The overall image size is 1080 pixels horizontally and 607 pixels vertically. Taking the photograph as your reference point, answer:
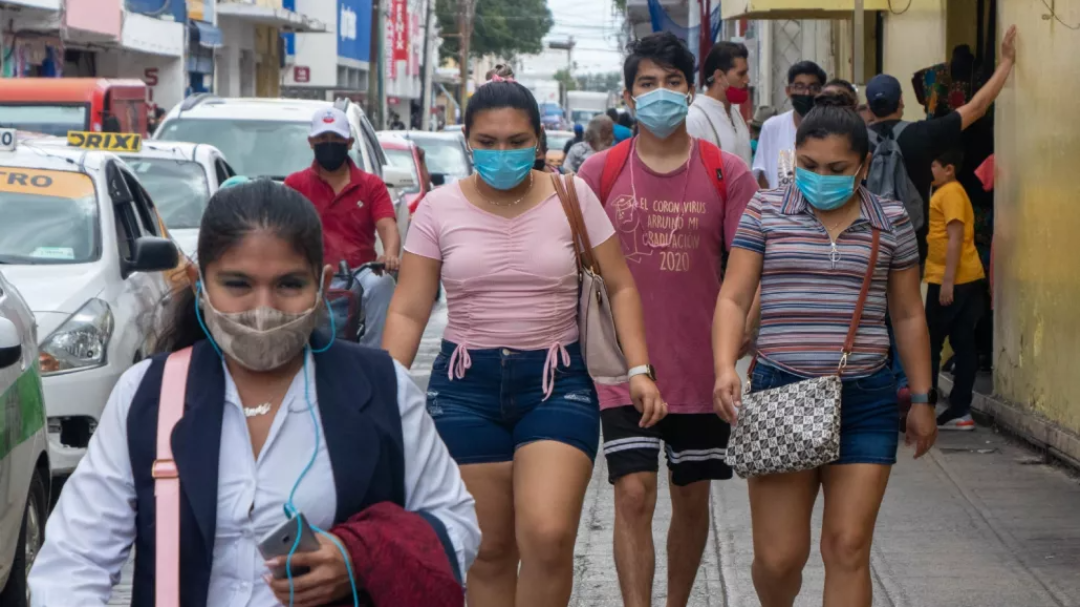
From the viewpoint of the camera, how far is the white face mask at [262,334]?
292 cm

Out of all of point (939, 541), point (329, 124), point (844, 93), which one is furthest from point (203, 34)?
point (939, 541)

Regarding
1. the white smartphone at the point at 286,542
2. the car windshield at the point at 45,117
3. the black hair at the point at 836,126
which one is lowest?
the white smartphone at the point at 286,542

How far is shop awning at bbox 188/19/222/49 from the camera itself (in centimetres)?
3731

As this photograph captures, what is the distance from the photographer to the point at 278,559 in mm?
2725

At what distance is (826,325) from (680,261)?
2.71 ft

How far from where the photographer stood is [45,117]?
17906mm

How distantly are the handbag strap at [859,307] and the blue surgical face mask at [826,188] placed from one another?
0.50 feet

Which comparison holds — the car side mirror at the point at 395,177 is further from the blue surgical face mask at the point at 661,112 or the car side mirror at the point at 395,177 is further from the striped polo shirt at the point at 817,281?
the striped polo shirt at the point at 817,281

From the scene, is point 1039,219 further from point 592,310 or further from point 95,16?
point 95,16

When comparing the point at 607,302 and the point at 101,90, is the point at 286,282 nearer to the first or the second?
the point at 607,302

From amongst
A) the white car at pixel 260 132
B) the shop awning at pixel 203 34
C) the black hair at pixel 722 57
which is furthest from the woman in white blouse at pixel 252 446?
the shop awning at pixel 203 34

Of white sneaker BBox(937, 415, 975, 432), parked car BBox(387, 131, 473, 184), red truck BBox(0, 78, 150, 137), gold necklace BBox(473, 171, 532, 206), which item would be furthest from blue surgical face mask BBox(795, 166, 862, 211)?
parked car BBox(387, 131, 473, 184)

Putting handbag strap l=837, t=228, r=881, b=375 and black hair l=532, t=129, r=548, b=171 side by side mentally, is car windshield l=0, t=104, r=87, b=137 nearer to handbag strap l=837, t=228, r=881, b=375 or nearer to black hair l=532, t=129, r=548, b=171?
black hair l=532, t=129, r=548, b=171

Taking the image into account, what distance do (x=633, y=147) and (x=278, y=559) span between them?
3.39 meters
